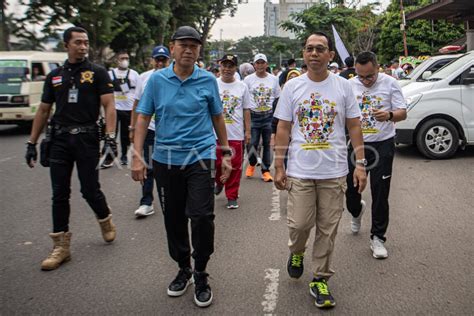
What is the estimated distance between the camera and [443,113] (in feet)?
27.9

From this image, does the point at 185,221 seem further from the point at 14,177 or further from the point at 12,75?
the point at 12,75

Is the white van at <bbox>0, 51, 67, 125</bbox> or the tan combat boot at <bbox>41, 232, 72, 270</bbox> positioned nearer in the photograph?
the tan combat boot at <bbox>41, 232, 72, 270</bbox>

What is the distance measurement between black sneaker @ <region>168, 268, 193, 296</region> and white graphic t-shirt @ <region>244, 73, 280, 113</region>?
388 cm

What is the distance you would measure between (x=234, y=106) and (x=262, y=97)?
126 cm

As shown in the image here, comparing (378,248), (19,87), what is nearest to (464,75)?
(378,248)

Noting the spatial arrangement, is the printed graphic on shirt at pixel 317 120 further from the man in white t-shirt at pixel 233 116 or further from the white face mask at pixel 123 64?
the white face mask at pixel 123 64

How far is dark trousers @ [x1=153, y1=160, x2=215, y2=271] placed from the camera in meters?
3.42

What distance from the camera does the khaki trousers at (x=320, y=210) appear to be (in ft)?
11.3

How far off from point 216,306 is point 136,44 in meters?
26.6

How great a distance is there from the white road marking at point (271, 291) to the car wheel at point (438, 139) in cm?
564

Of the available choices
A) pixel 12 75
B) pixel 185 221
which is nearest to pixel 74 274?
pixel 185 221

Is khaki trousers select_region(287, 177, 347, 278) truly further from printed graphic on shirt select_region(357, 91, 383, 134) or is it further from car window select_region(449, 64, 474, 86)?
car window select_region(449, 64, 474, 86)

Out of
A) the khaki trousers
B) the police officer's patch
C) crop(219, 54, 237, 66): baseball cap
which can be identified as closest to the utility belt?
the police officer's patch

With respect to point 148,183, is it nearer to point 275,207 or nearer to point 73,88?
point 275,207
